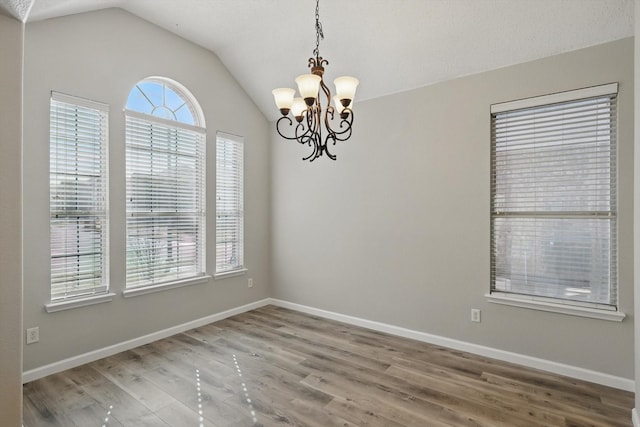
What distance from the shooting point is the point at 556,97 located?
111 inches

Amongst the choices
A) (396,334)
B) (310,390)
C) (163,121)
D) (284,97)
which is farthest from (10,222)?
(396,334)

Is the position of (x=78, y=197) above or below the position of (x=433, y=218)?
above

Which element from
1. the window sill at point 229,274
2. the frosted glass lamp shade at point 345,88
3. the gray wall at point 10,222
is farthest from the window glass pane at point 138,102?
the frosted glass lamp shade at point 345,88

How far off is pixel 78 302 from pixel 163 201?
48.2 inches

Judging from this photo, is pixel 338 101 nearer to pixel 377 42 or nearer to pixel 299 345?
pixel 377 42

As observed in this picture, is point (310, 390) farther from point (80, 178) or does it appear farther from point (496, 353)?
point (80, 178)

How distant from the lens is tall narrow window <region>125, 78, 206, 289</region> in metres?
3.37

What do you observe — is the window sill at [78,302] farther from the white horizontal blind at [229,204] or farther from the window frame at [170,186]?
the white horizontal blind at [229,204]

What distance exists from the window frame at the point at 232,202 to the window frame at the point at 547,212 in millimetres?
3003

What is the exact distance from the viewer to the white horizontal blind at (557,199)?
2.68 metres

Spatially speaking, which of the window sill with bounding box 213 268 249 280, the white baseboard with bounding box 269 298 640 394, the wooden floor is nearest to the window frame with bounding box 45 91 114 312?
the wooden floor

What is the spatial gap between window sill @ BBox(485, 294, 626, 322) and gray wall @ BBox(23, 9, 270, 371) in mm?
3096

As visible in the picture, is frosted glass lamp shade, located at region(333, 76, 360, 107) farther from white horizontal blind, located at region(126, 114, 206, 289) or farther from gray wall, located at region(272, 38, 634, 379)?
white horizontal blind, located at region(126, 114, 206, 289)

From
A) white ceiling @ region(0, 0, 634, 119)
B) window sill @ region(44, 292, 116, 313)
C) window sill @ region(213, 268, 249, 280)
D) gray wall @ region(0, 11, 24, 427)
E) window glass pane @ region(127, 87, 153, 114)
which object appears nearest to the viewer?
gray wall @ region(0, 11, 24, 427)
